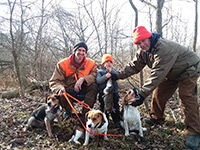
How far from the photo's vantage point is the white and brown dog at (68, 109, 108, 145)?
3.11 metres

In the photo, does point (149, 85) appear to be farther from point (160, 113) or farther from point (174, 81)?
point (160, 113)

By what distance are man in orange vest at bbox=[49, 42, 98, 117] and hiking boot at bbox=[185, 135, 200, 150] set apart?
7.67ft

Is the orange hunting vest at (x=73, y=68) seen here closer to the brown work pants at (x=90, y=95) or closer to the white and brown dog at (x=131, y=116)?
the brown work pants at (x=90, y=95)

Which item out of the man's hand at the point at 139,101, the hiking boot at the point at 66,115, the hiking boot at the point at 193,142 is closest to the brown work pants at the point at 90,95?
the hiking boot at the point at 66,115

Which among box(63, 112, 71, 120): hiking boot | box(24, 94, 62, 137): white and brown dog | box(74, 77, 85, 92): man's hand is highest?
box(74, 77, 85, 92): man's hand

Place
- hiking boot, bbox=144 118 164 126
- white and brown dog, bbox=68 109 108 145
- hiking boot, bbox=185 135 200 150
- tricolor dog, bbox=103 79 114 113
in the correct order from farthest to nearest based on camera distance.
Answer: hiking boot, bbox=144 118 164 126, tricolor dog, bbox=103 79 114 113, hiking boot, bbox=185 135 200 150, white and brown dog, bbox=68 109 108 145

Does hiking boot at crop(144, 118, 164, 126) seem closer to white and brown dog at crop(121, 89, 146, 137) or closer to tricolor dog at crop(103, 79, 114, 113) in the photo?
white and brown dog at crop(121, 89, 146, 137)

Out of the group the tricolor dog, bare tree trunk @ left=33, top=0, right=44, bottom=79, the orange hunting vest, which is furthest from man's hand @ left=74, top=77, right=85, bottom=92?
bare tree trunk @ left=33, top=0, right=44, bottom=79

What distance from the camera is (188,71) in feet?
10.9

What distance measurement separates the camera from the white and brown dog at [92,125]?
3.11 metres

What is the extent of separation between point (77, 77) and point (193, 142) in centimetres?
312

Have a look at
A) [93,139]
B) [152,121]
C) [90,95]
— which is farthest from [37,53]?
[152,121]

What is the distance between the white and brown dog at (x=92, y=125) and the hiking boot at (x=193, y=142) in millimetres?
1770

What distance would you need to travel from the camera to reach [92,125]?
304cm
